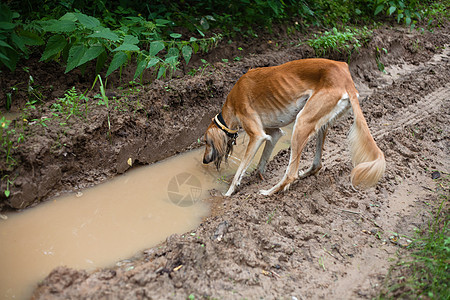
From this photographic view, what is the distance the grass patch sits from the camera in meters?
2.95

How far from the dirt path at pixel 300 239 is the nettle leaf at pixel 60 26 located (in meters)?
2.96

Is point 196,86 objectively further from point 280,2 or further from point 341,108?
point 280,2

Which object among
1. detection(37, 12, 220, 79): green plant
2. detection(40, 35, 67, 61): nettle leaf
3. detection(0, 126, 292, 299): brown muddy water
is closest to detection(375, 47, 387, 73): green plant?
detection(0, 126, 292, 299): brown muddy water

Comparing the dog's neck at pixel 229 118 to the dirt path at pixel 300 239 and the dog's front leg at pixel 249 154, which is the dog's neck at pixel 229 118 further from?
the dirt path at pixel 300 239

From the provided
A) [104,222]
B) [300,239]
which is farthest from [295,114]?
[104,222]

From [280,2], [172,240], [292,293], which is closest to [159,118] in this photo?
[172,240]

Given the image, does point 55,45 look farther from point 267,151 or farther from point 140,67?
point 267,151

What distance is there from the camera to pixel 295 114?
477cm

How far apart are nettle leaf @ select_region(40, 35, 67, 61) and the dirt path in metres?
2.94

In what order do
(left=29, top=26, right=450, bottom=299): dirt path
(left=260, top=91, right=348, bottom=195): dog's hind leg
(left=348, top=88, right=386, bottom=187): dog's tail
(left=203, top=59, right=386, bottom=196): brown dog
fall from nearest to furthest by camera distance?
(left=29, top=26, right=450, bottom=299): dirt path, (left=348, top=88, right=386, bottom=187): dog's tail, (left=203, top=59, right=386, bottom=196): brown dog, (left=260, top=91, right=348, bottom=195): dog's hind leg

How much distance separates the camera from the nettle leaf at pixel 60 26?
197 inches

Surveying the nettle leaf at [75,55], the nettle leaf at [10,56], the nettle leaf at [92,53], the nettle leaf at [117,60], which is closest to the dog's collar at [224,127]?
the nettle leaf at [117,60]

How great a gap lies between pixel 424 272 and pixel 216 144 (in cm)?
288

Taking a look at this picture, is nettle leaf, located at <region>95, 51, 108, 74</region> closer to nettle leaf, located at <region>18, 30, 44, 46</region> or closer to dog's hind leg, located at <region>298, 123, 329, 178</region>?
nettle leaf, located at <region>18, 30, 44, 46</region>
